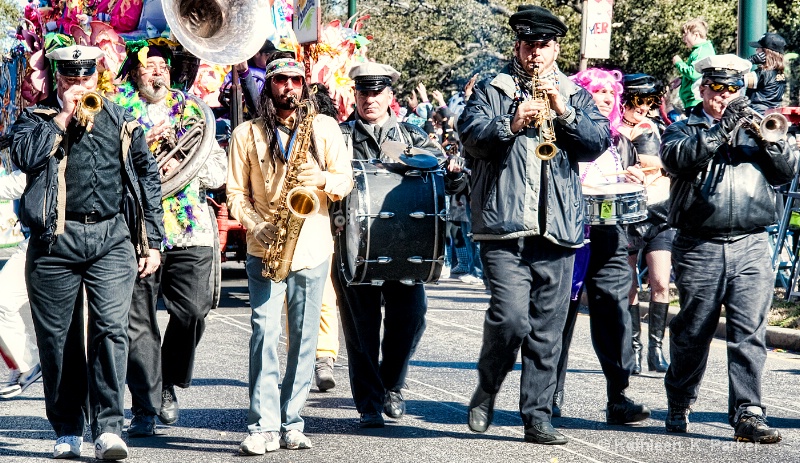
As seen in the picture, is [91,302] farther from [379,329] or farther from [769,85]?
[769,85]

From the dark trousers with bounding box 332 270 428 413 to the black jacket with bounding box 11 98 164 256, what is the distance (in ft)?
4.23

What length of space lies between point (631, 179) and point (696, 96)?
184 inches

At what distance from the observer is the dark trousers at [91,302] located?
6.13 m

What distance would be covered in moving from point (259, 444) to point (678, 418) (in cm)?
226

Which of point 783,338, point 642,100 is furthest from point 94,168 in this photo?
point 783,338

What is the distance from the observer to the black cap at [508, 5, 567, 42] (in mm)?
6367

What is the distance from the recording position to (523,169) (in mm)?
6426

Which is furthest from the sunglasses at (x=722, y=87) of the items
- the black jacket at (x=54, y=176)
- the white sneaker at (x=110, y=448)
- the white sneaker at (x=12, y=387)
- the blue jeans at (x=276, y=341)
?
the white sneaker at (x=12, y=387)

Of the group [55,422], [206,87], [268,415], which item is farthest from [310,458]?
[206,87]

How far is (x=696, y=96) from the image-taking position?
471 inches

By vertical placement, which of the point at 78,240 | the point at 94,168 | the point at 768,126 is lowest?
the point at 78,240

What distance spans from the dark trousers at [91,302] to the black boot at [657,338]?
13.9ft

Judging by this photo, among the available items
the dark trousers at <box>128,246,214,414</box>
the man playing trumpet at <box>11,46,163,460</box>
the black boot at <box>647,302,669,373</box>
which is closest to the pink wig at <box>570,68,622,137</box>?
the black boot at <box>647,302,669,373</box>

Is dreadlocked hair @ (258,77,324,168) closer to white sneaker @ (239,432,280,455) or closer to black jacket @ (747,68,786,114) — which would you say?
white sneaker @ (239,432,280,455)
